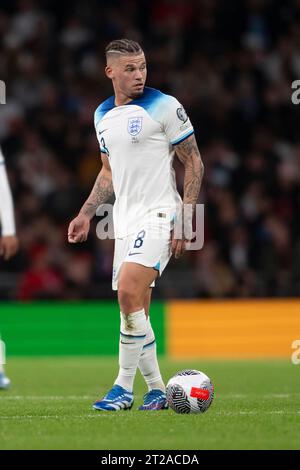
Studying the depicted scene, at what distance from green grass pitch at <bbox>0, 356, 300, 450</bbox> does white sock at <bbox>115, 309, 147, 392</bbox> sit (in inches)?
9.3

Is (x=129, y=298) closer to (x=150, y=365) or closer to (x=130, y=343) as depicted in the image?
(x=130, y=343)

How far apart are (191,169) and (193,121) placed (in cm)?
1079

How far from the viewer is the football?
7.58m

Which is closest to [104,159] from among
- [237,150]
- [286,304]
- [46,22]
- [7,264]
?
[286,304]

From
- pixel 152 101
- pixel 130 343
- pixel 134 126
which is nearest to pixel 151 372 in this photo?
pixel 130 343

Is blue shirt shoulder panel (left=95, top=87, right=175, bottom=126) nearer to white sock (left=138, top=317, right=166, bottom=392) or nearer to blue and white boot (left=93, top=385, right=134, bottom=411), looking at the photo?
white sock (left=138, top=317, right=166, bottom=392)

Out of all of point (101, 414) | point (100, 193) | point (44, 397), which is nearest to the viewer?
point (101, 414)

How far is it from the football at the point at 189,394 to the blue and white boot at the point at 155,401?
0.95 feet

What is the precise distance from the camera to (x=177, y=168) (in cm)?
1773

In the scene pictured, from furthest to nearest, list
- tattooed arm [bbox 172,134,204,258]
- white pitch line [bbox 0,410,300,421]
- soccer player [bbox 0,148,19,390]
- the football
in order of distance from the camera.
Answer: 1. soccer player [bbox 0,148,19,390]
2. tattooed arm [bbox 172,134,204,258]
3. the football
4. white pitch line [bbox 0,410,300,421]

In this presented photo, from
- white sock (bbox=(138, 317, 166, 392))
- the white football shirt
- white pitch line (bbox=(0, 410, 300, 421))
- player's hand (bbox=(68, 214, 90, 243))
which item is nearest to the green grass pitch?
white pitch line (bbox=(0, 410, 300, 421))

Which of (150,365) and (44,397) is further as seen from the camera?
(44,397)

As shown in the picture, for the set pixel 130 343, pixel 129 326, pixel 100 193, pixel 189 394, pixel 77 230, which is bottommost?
pixel 189 394

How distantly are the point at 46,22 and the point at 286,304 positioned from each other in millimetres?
6929
